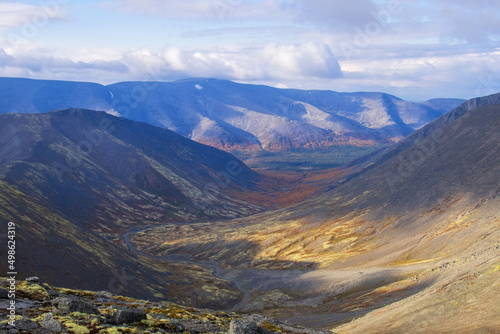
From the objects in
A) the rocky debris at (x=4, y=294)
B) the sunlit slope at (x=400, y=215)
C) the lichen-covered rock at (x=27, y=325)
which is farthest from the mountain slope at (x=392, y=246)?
the rocky debris at (x=4, y=294)

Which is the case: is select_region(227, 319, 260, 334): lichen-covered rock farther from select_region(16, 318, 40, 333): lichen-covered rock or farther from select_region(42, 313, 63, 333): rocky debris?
select_region(16, 318, 40, 333): lichen-covered rock

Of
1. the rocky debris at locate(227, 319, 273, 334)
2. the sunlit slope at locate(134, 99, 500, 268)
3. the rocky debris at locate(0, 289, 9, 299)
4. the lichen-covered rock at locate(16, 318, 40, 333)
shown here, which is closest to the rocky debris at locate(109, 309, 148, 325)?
the lichen-covered rock at locate(16, 318, 40, 333)

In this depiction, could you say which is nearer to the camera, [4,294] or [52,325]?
[52,325]

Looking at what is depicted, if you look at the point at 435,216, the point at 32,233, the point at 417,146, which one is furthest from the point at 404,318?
the point at 417,146

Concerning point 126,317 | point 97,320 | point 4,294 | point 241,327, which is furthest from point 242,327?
point 4,294

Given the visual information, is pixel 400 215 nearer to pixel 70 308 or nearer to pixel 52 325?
pixel 70 308

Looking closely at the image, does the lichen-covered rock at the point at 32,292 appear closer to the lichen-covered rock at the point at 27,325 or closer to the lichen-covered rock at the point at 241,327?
the lichen-covered rock at the point at 27,325
